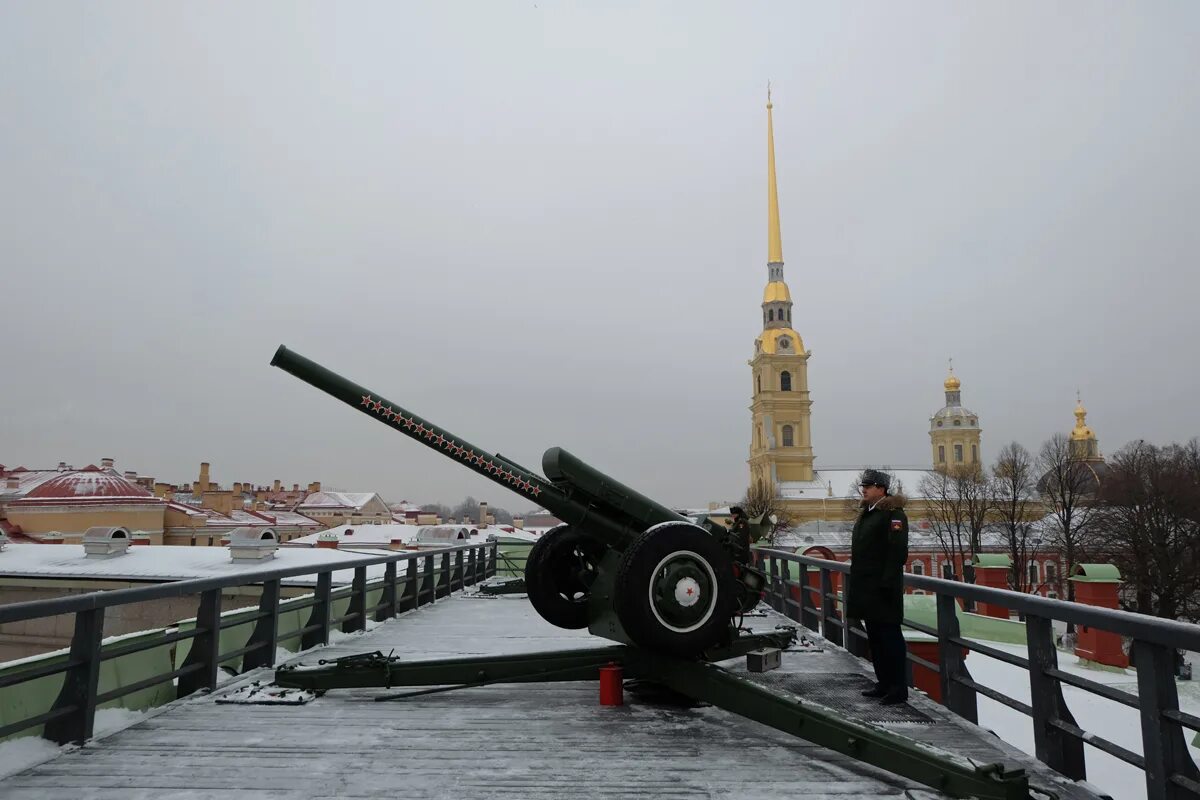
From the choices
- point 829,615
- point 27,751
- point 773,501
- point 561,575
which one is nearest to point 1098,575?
point 829,615

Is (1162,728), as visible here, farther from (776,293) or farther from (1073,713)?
(776,293)

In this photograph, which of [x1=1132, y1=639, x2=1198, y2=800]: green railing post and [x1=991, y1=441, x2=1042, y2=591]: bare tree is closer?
[x1=1132, y1=639, x2=1198, y2=800]: green railing post

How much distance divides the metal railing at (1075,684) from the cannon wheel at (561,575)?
2.51 metres

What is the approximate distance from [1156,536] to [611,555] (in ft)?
145

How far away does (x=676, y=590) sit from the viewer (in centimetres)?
524

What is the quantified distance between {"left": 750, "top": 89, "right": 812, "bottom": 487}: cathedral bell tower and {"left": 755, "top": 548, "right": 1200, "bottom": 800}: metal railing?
82872 mm

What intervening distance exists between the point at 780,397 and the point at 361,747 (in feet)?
296

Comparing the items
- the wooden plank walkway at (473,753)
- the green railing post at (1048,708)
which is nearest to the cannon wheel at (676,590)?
the wooden plank walkway at (473,753)

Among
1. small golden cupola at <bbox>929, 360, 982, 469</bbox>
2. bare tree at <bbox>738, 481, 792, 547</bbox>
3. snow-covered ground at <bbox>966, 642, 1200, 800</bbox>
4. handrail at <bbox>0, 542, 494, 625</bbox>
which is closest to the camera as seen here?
handrail at <bbox>0, 542, 494, 625</bbox>

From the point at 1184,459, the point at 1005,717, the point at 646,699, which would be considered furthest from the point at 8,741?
the point at 1184,459

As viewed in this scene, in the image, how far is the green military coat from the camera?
17.6 feet

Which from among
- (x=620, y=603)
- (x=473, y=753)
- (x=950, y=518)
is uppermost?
(x=950, y=518)

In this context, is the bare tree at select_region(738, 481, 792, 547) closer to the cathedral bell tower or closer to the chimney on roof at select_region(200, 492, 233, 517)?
the cathedral bell tower

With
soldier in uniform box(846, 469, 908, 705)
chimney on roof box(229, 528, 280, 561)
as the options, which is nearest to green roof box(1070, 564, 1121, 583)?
soldier in uniform box(846, 469, 908, 705)
